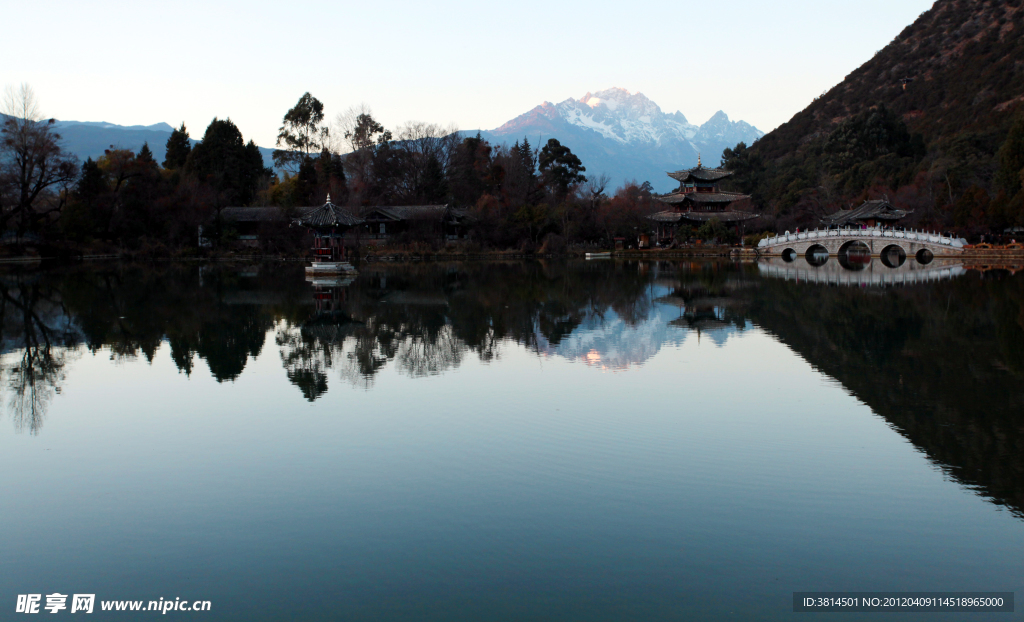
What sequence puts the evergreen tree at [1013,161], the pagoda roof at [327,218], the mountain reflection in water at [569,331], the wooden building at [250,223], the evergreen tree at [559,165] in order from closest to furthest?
the mountain reflection in water at [569,331], the pagoda roof at [327,218], the evergreen tree at [1013,161], the wooden building at [250,223], the evergreen tree at [559,165]

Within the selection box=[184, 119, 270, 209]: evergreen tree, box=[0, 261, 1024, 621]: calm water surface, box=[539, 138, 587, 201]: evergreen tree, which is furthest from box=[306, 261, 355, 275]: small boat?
box=[539, 138, 587, 201]: evergreen tree

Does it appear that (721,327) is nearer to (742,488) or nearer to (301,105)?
(742,488)

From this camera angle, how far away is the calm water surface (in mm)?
4781

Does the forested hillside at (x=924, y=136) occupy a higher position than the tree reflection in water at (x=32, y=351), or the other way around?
the forested hillside at (x=924, y=136)

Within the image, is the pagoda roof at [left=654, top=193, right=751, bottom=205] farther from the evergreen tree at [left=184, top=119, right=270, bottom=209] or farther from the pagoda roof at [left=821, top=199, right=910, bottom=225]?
the evergreen tree at [left=184, top=119, right=270, bottom=209]

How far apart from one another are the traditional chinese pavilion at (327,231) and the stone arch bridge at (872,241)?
3079cm

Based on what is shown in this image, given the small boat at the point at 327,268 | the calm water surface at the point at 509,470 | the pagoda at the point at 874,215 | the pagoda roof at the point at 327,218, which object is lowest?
the calm water surface at the point at 509,470

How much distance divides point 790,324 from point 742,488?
11.7 m

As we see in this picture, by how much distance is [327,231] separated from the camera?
33.2 metres

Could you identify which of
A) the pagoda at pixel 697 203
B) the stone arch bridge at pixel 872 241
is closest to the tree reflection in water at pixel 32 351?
the stone arch bridge at pixel 872 241

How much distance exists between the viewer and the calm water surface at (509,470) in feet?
15.7

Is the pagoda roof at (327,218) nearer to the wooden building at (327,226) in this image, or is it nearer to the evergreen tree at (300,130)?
the wooden building at (327,226)

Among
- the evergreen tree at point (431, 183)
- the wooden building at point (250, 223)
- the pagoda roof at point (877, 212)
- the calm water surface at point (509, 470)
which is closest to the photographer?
the calm water surface at point (509, 470)

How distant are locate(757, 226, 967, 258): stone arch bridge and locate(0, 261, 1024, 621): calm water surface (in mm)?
32568
